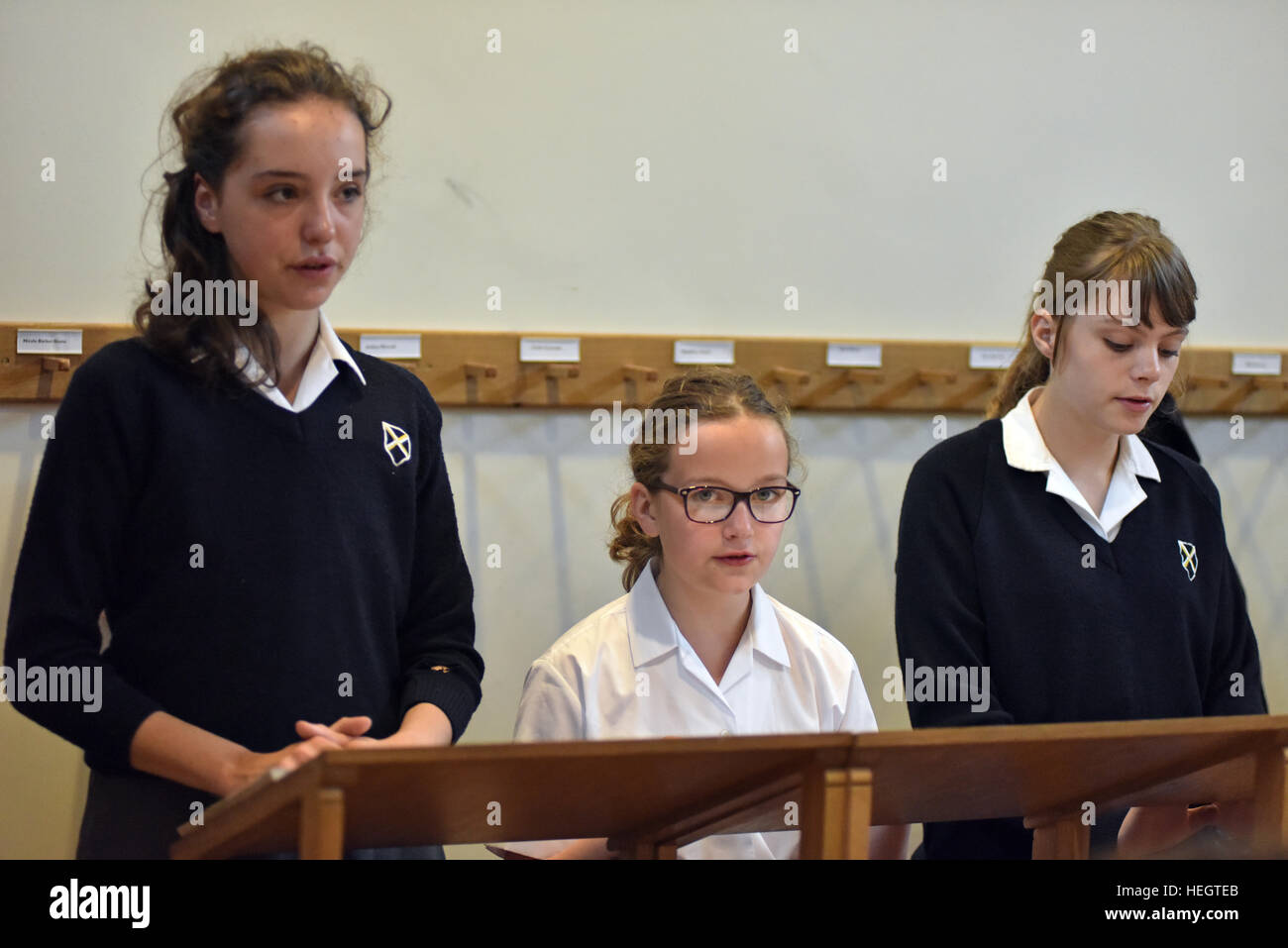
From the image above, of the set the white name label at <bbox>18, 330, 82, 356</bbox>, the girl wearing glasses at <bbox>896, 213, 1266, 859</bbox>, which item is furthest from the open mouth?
the white name label at <bbox>18, 330, 82, 356</bbox>

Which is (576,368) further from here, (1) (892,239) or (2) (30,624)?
(2) (30,624)

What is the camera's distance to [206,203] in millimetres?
1825

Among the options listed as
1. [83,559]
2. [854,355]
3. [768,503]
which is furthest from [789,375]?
[83,559]

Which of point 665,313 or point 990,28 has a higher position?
point 990,28

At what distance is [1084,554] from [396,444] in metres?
1.18

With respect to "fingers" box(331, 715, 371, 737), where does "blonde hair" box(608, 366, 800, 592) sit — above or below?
above

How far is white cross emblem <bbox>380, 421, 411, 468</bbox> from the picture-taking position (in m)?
1.90

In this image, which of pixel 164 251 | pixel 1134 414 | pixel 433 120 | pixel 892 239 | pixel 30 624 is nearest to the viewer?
pixel 30 624

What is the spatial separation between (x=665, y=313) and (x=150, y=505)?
175 cm

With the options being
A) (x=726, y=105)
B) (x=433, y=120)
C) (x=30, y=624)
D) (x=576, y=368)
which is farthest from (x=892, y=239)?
(x=30, y=624)

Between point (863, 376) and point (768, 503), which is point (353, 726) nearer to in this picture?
point (768, 503)

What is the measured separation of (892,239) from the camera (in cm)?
338

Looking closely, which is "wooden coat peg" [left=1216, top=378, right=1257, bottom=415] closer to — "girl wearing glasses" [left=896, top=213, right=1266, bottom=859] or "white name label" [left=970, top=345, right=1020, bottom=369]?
"white name label" [left=970, top=345, right=1020, bottom=369]

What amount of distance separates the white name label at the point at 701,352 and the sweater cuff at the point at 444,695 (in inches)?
58.9
